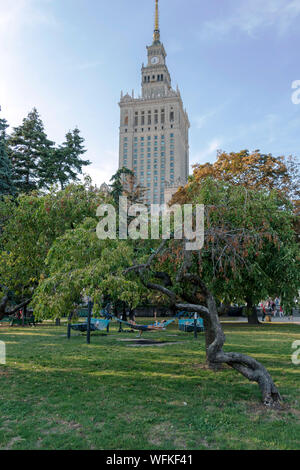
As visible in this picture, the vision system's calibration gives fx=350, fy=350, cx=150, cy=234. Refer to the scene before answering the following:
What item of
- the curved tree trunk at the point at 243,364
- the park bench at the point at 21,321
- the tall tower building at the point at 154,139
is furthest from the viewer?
the tall tower building at the point at 154,139

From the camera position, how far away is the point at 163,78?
15350 cm

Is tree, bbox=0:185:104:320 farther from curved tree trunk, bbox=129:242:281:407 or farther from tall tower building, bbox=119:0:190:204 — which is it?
tall tower building, bbox=119:0:190:204

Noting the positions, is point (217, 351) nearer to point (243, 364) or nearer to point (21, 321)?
point (243, 364)

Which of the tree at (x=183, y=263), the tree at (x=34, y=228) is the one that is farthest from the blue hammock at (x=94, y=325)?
the tree at (x=183, y=263)

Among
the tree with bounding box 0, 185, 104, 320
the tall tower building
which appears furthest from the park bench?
the tall tower building

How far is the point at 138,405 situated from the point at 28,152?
23.8 m

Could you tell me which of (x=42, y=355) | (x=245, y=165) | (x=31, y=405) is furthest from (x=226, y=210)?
(x=245, y=165)

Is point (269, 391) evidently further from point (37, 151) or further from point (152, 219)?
point (37, 151)

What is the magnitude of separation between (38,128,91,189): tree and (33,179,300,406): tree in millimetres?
18589

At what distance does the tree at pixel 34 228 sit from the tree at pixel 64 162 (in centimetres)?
1644

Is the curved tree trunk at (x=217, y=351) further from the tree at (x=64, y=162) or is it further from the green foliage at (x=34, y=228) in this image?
the tree at (x=64, y=162)

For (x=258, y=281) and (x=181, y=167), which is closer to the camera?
(x=258, y=281)

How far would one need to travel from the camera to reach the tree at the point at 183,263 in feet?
19.6
